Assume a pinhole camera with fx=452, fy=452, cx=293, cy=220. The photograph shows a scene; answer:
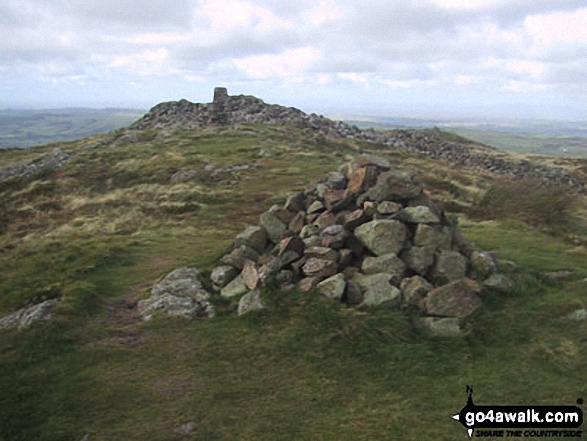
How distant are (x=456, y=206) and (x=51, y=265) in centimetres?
2904

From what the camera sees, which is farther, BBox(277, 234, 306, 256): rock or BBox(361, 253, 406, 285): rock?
BBox(277, 234, 306, 256): rock

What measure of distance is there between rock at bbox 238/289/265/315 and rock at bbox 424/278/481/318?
590 centimetres

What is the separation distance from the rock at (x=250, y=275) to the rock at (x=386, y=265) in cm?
421

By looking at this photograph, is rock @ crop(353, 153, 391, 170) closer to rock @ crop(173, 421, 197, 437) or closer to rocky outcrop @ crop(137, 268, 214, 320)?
rocky outcrop @ crop(137, 268, 214, 320)

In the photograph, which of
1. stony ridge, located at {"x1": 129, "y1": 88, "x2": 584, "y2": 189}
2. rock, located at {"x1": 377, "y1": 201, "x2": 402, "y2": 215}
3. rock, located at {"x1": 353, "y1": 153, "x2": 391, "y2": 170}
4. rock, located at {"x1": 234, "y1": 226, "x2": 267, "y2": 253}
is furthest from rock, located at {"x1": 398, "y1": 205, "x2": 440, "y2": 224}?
stony ridge, located at {"x1": 129, "y1": 88, "x2": 584, "y2": 189}

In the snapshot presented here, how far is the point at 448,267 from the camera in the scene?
1728 cm

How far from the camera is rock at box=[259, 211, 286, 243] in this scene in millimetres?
21297

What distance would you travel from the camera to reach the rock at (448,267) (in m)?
17.0

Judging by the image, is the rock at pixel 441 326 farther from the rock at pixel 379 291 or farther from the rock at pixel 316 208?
the rock at pixel 316 208

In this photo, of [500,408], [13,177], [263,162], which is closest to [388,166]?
[500,408]

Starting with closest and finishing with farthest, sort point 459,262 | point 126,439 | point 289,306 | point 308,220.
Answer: point 126,439 < point 289,306 < point 459,262 < point 308,220

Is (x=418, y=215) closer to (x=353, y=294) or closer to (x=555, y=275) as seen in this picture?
(x=353, y=294)

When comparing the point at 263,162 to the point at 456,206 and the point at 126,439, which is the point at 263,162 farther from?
the point at 126,439

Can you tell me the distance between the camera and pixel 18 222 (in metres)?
38.1
